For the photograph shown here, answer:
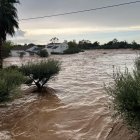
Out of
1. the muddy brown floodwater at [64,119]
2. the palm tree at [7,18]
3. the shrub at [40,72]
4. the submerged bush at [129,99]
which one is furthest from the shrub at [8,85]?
the palm tree at [7,18]

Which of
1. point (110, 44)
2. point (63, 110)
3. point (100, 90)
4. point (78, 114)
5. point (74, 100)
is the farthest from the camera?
point (110, 44)

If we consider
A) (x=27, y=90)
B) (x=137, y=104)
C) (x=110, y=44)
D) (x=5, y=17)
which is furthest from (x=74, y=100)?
(x=110, y=44)

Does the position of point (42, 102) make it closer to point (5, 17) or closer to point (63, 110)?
point (63, 110)

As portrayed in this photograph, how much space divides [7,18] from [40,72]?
50.4 feet

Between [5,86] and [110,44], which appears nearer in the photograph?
[5,86]

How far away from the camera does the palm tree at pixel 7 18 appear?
33.8 metres

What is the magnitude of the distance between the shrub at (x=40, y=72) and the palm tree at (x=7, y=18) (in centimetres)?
1309

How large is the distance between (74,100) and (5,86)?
3904 mm

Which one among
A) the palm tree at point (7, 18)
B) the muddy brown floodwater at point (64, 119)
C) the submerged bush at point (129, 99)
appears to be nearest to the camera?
the submerged bush at point (129, 99)

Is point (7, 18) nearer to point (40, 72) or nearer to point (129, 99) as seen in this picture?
point (40, 72)

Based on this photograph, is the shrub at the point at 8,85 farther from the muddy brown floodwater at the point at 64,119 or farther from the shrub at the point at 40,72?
the shrub at the point at 40,72

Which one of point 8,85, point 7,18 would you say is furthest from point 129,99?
point 7,18

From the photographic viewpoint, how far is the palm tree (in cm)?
3384

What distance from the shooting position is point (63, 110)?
14.9 m
